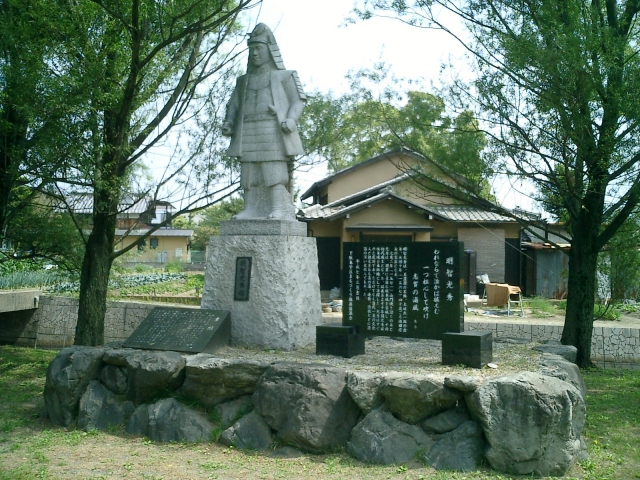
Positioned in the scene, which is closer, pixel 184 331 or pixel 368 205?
pixel 184 331

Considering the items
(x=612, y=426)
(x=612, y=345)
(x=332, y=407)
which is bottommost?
(x=612, y=426)

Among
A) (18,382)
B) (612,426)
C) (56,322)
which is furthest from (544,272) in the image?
(18,382)

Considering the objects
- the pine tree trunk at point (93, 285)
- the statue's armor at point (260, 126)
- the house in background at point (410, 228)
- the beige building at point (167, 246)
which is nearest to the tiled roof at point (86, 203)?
the pine tree trunk at point (93, 285)

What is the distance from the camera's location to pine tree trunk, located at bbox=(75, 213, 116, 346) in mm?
8180

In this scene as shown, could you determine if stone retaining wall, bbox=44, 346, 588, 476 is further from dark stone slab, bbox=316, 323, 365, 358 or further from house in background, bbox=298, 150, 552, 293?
house in background, bbox=298, 150, 552, 293

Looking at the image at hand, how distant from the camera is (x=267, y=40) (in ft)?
23.5

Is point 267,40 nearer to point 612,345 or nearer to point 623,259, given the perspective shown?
point 623,259

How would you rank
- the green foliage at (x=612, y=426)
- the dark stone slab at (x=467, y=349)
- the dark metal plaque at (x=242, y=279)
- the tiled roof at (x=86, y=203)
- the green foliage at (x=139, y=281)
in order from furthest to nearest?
the green foliage at (x=139, y=281) → the tiled roof at (x=86, y=203) → the dark metal plaque at (x=242, y=279) → the dark stone slab at (x=467, y=349) → the green foliage at (x=612, y=426)

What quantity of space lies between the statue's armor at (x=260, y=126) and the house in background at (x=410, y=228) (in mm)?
9315

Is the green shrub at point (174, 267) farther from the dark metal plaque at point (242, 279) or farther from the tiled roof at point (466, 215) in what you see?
the dark metal plaque at point (242, 279)

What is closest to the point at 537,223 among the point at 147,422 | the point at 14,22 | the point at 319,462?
the point at 319,462

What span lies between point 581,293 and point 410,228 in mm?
8354

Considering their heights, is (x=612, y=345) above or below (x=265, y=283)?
below

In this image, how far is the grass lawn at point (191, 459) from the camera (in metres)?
4.51
